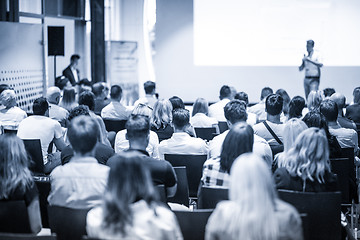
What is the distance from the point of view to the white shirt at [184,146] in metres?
4.79

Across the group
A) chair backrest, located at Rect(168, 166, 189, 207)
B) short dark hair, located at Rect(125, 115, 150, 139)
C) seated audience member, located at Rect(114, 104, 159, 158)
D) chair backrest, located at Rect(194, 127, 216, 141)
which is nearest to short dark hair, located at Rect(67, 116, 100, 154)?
short dark hair, located at Rect(125, 115, 150, 139)

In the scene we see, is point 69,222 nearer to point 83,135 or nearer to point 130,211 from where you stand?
point 83,135

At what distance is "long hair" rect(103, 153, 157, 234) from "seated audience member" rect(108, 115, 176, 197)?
1022 mm

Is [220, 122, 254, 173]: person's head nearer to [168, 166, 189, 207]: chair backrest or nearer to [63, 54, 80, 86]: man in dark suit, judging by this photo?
[168, 166, 189, 207]: chair backrest

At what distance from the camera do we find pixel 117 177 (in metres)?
2.35

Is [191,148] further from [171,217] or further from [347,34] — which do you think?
[347,34]

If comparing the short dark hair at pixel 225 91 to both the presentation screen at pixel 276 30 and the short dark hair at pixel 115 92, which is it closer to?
the short dark hair at pixel 115 92

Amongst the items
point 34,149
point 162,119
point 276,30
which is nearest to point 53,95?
point 162,119

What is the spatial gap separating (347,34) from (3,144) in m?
11.1

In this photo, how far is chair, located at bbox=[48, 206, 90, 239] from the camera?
2.78 m

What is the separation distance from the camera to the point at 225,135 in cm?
438

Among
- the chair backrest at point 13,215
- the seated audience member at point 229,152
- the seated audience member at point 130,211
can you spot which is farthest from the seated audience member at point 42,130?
the seated audience member at point 130,211

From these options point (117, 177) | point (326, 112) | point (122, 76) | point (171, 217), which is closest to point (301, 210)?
point (171, 217)

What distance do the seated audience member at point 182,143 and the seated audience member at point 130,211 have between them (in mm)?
2379
